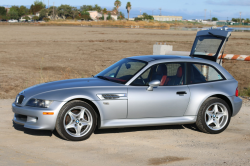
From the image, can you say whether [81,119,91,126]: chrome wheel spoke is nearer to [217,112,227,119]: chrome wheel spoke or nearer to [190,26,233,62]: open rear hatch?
[217,112,227,119]: chrome wheel spoke

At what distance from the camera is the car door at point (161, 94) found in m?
6.23

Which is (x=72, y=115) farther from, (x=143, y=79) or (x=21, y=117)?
(x=143, y=79)

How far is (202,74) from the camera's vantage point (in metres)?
6.96

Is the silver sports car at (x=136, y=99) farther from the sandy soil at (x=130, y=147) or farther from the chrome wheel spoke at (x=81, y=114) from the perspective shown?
the sandy soil at (x=130, y=147)

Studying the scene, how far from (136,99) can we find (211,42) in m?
2.77

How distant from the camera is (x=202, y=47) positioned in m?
8.23

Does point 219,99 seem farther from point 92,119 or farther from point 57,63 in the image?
point 57,63

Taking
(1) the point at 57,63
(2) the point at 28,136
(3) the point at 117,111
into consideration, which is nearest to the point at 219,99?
(3) the point at 117,111

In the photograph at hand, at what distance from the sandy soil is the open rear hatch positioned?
1.72 m

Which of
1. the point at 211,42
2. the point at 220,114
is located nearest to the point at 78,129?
the point at 220,114

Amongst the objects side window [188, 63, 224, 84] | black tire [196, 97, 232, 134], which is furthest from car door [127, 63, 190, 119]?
black tire [196, 97, 232, 134]

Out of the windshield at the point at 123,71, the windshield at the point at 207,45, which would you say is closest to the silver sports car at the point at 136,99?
the windshield at the point at 123,71

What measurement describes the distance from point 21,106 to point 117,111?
1659 mm

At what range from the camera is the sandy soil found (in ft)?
17.0
